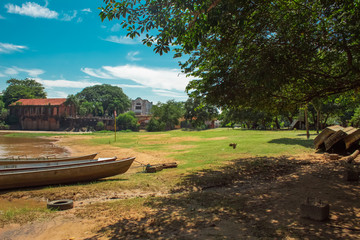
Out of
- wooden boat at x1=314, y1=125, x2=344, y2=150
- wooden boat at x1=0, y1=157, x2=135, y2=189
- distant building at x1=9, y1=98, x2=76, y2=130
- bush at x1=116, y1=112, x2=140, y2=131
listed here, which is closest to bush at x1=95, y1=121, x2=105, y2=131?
bush at x1=116, y1=112, x2=140, y2=131

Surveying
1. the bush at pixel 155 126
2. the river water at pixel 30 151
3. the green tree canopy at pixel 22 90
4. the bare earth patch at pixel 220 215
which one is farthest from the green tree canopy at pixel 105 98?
the bare earth patch at pixel 220 215

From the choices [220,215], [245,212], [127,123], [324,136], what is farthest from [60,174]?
[127,123]

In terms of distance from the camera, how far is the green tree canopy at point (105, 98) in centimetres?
10212

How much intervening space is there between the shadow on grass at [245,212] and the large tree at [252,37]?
3621mm

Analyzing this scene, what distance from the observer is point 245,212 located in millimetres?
6238

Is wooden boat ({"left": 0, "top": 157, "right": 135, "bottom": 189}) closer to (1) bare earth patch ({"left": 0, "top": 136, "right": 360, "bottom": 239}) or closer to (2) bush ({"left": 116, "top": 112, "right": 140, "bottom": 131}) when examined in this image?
(1) bare earth patch ({"left": 0, "top": 136, "right": 360, "bottom": 239})

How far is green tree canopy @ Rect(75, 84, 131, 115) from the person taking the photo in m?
102

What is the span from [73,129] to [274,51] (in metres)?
81.4

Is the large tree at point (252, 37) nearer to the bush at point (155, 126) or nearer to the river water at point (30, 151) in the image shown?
the river water at point (30, 151)

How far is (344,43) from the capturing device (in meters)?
8.23

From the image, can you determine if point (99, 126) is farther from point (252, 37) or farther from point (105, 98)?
point (252, 37)

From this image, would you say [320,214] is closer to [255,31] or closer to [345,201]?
[345,201]

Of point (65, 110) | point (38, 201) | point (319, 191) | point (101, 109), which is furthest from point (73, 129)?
point (319, 191)

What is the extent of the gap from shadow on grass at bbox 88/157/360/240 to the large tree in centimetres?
362
